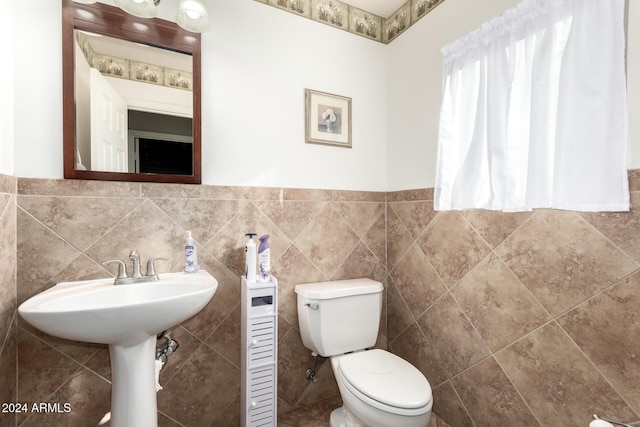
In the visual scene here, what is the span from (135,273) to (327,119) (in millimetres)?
1297

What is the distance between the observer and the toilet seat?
3.92 feet

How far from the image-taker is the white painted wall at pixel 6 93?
1.15 meters

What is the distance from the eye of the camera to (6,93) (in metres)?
1.18

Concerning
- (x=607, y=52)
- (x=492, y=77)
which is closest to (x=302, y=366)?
(x=492, y=77)

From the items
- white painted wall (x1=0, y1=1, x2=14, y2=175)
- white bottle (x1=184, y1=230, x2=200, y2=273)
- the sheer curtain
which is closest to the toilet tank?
white bottle (x1=184, y1=230, x2=200, y2=273)

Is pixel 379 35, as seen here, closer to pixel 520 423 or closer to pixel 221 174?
pixel 221 174

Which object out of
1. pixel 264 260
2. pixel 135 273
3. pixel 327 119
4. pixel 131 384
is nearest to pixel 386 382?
pixel 264 260

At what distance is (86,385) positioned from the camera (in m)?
1.35

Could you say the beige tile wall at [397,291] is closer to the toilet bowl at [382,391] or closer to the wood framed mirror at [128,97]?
the wood framed mirror at [128,97]

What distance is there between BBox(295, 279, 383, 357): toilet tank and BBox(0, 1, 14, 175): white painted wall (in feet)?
4.45

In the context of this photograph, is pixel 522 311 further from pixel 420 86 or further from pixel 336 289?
pixel 420 86

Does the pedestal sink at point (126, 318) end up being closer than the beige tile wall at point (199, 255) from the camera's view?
Yes

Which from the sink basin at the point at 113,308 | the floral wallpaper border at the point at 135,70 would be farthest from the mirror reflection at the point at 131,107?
the sink basin at the point at 113,308

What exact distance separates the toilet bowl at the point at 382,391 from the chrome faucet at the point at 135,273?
96 cm
